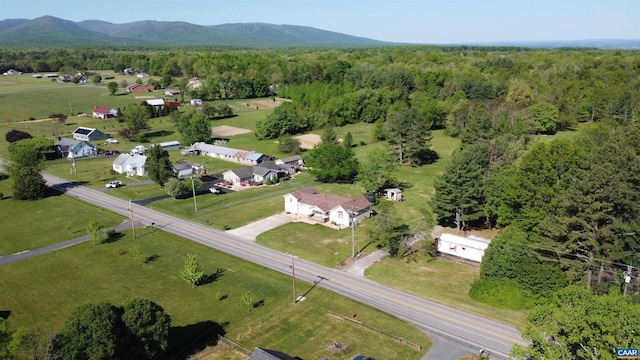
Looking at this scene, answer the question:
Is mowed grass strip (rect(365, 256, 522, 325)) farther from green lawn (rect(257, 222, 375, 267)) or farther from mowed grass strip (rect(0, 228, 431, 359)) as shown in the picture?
mowed grass strip (rect(0, 228, 431, 359))

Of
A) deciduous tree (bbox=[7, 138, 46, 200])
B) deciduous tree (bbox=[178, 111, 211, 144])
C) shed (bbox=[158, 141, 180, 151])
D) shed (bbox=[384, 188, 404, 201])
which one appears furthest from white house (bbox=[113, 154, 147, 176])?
shed (bbox=[384, 188, 404, 201])

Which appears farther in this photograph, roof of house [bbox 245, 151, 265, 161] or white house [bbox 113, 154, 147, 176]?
roof of house [bbox 245, 151, 265, 161]

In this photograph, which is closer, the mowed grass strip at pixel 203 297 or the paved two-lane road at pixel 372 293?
the mowed grass strip at pixel 203 297

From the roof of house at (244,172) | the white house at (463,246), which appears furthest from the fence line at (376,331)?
the roof of house at (244,172)

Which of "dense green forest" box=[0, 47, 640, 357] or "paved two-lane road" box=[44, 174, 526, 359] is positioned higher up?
"dense green forest" box=[0, 47, 640, 357]

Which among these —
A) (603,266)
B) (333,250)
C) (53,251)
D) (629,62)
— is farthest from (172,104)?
(629,62)

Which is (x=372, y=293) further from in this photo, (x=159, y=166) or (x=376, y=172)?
(x=159, y=166)

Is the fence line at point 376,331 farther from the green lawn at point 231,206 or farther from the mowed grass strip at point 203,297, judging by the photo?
the green lawn at point 231,206

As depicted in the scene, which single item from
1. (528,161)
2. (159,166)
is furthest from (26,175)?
(528,161)
